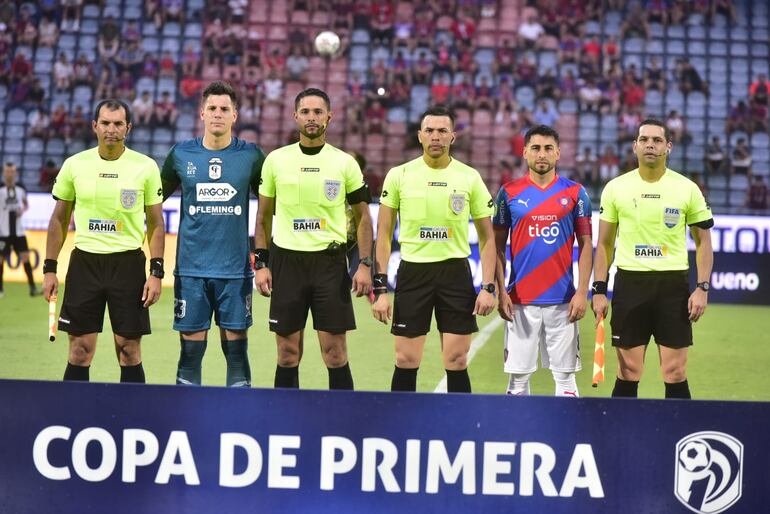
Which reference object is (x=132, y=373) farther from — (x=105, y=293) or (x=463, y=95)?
(x=463, y=95)

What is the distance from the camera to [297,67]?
2555cm

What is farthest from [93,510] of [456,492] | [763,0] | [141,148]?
[763,0]

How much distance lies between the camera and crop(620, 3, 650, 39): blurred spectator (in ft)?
85.8

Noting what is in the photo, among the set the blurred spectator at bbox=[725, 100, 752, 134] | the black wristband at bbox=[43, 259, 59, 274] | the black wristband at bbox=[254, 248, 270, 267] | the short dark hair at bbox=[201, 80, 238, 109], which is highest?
the blurred spectator at bbox=[725, 100, 752, 134]

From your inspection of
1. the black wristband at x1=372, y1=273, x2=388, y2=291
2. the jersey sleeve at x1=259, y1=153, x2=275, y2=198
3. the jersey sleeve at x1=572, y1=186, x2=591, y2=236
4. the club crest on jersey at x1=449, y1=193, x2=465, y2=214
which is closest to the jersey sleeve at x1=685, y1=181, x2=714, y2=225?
the jersey sleeve at x1=572, y1=186, x2=591, y2=236

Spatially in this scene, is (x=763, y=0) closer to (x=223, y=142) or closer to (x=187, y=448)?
(x=223, y=142)

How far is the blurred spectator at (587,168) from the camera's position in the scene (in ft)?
75.7

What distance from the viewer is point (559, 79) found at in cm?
→ 2527

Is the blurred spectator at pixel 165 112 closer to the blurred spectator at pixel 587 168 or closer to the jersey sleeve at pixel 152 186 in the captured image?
the blurred spectator at pixel 587 168

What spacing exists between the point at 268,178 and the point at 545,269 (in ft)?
5.95

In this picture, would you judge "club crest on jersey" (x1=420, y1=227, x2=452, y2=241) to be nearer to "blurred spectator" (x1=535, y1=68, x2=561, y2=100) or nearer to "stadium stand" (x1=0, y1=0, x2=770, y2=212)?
"stadium stand" (x1=0, y1=0, x2=770, y2=212)

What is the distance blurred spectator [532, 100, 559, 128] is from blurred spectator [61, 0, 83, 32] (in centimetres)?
1090

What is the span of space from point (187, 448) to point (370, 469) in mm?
826

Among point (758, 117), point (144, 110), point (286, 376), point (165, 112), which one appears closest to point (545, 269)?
point (286, 376)
